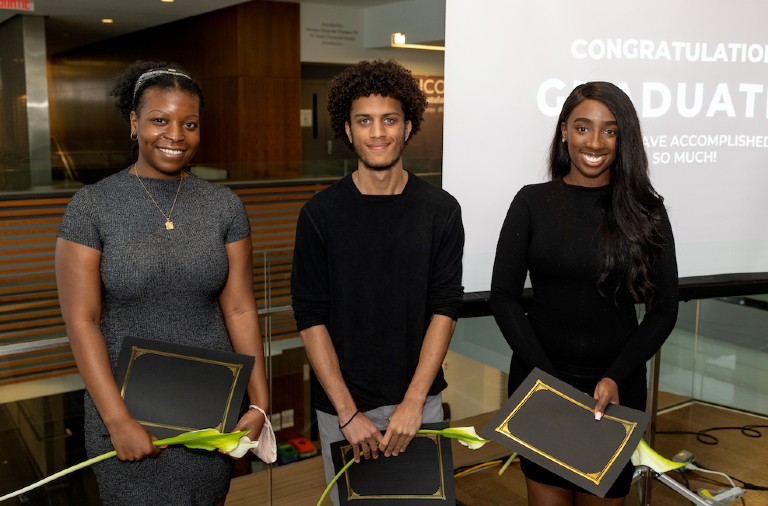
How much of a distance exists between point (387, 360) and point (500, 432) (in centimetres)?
31

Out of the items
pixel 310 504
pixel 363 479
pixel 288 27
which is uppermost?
pixel 288 27

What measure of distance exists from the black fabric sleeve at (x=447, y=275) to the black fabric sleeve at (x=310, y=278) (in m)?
0.26

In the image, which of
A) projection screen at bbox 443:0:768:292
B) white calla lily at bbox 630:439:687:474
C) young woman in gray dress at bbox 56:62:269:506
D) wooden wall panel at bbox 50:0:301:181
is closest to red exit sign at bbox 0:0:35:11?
wooden wall panel at bbox 50:0:301:181

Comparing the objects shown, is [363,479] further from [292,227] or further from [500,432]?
[292,227]

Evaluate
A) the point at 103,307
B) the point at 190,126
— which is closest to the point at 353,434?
the point at 103,307

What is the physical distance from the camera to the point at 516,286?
2043 mm

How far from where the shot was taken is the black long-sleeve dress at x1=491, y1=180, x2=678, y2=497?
6.51 ft

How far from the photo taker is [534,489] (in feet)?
6.86

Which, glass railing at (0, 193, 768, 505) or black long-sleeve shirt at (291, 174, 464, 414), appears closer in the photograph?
black long-sleeve shirt at (291, 174, 464, 414)

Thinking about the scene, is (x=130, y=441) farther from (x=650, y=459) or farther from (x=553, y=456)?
(x=650, y=459)

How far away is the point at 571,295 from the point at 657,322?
0.79 ft

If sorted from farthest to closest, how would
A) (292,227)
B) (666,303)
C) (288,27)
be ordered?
(288,27) → (292,227) → (666,303)

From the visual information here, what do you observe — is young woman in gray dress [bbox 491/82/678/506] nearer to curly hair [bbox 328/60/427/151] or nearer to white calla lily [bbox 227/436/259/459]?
curly hair [bbox 328/60/427/151]

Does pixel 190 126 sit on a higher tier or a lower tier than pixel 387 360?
higher
